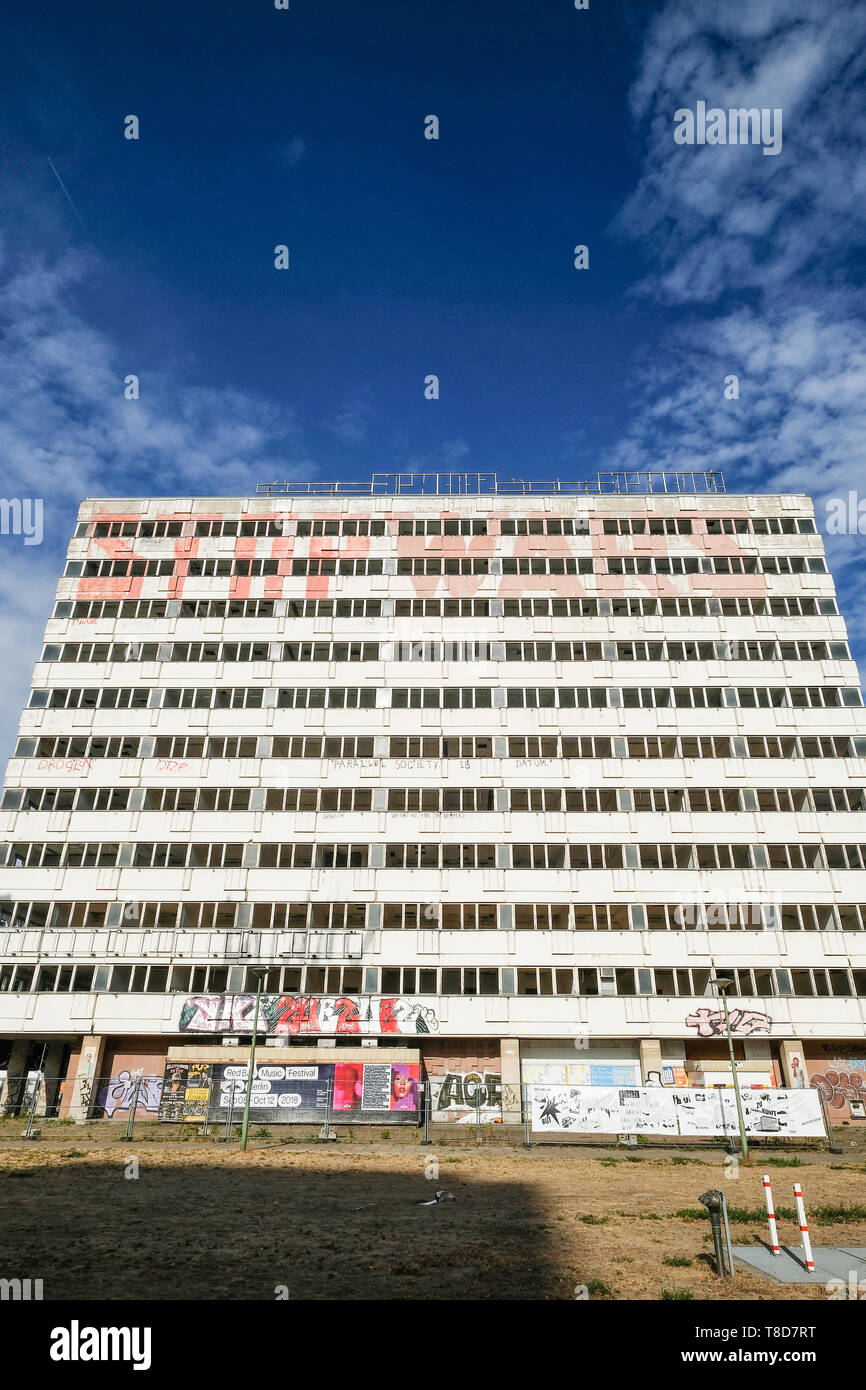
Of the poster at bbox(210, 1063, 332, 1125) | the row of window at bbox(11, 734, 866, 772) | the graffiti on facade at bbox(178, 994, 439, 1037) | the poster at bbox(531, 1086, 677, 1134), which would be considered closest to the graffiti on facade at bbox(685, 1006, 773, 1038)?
the poster at bbox(531, 1086, 677, 1134)

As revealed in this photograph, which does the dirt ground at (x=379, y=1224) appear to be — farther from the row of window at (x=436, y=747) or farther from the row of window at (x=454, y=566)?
the row of window at (x=454, y=566)

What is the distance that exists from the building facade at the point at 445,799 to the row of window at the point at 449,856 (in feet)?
0.54

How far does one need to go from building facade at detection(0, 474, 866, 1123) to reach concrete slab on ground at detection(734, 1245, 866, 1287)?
23557 mm

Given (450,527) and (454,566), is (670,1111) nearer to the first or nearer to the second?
(454,566)

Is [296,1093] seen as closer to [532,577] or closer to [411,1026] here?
[411,1026]

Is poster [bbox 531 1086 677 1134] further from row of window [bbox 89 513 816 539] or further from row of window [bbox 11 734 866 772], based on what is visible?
row of window [bbox 89 513 816 539]

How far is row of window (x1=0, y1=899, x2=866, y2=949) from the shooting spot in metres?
41.4

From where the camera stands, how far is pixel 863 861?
42531 millimetres

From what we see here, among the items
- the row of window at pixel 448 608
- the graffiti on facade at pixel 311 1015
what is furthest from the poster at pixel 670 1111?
the row of window at pixel 448 608

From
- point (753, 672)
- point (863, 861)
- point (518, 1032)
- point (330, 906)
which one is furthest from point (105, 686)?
point (863, 861)

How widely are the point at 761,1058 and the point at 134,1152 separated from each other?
29.7 m

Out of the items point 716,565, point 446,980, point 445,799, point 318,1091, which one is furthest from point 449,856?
point 716,565

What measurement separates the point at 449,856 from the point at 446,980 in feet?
20.6

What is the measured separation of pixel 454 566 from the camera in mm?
50750
